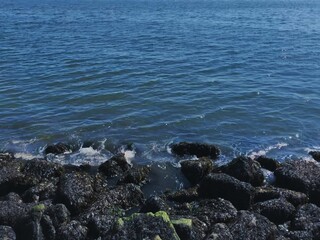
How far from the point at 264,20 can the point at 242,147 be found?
4674 cm

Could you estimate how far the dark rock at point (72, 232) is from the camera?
14047 millimetres

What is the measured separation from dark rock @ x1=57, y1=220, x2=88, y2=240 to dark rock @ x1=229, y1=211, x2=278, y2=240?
4622 millimetres

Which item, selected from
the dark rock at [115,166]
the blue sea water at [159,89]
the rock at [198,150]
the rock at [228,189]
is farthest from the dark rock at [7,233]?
the rock at [198,150]

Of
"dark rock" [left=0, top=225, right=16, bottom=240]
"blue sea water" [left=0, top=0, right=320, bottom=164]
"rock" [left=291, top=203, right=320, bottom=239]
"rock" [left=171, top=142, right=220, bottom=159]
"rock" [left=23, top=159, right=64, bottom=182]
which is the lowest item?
"blue sea water" [left=0, top=0, right=320, bottom=164]

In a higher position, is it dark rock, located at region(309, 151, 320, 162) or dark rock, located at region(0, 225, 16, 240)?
dark rock, located at region(0, 225, 16, 240)

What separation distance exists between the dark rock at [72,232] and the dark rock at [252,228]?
462 cm

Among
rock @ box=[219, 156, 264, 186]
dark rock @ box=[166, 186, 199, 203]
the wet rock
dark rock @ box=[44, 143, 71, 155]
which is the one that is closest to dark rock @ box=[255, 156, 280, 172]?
rock @ box=[219, 156, 264, 186]

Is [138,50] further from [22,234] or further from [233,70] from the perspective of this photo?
[22,234]

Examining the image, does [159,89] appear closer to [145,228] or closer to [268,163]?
[268,163]

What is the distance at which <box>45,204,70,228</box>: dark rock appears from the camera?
15062 mm

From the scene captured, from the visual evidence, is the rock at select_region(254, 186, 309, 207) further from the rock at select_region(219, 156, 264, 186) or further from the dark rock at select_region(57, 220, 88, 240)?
the dark rock at select_region(57, 220, 88, 240)

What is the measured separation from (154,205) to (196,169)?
148 inches

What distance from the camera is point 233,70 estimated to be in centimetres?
3622

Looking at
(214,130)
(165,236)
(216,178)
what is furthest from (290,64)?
(165,236)
